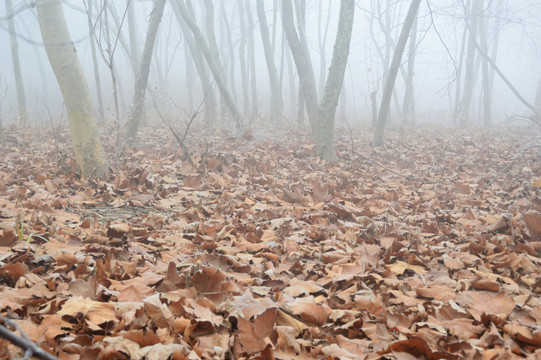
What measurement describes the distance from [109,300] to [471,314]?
5.46 feet

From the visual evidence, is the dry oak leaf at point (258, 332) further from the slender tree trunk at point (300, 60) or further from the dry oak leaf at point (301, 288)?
the slender tree trunk at point (300, 60)

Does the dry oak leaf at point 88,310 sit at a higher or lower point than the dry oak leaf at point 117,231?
lower

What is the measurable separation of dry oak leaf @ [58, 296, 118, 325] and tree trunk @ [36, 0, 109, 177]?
9.97 feet

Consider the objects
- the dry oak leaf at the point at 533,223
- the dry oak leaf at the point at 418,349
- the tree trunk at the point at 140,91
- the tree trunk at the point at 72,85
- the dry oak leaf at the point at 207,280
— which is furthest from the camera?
the tree trunk at the point at 140,91

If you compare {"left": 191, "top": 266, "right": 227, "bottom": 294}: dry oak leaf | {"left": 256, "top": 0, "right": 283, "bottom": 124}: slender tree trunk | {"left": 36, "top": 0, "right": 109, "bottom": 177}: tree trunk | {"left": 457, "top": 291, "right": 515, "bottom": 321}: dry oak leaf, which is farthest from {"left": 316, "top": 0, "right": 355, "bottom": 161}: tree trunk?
{"left": 191, "top": 266, "right": 227, "bottom": 294}: dry oak leaf

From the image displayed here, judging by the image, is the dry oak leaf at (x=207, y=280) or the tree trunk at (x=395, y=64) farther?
the tree trunk at (x=395, y=64)

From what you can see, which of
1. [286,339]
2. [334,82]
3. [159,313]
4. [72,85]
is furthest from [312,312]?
[334,82]

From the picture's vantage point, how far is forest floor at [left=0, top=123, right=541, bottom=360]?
159cm

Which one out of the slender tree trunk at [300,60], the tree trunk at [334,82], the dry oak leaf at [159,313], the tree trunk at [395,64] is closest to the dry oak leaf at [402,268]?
the dry oak leaf at [159,313]

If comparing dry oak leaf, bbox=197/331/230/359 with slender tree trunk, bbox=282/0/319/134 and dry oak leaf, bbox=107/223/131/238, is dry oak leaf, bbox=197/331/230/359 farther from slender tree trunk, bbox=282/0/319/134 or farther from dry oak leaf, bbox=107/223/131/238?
slender tree trunk, bbox=282/0/319/134

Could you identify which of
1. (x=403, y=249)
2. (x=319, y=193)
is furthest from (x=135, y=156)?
(x=403, y=249)

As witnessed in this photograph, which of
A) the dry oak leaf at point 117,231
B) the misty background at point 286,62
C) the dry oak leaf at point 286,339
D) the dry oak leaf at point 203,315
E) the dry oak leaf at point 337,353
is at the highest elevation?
the misty background at point 286,62

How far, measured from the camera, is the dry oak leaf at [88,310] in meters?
1.58

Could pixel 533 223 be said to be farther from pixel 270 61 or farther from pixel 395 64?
pixel 270 61
